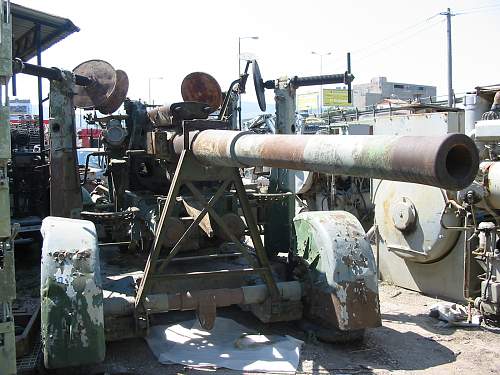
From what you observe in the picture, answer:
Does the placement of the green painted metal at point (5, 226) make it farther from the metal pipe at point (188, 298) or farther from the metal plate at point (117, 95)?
the metal plate at point (117, 95)

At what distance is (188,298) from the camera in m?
5.45

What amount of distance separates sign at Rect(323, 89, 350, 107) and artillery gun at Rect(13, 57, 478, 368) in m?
47.6

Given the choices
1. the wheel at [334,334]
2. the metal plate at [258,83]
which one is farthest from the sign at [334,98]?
the wheel at [334,334]

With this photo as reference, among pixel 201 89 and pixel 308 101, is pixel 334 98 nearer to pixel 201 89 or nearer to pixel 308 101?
pixel 308 101

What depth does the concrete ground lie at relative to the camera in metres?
5.22

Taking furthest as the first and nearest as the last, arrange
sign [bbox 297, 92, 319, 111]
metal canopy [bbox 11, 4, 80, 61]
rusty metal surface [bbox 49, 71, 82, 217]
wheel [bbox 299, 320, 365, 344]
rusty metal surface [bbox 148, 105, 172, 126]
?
sign [bbox 297, 92, 319, 111], metal canopy [bbox 11, 4, 80, 61], rusty metal surface [bbox 148, 105, 172, 126], rusty metal surface [bbox 49, 71, 82, 217], wheel [bbox 299, 320, 365, 344]

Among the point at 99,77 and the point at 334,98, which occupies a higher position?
the point at 334,98

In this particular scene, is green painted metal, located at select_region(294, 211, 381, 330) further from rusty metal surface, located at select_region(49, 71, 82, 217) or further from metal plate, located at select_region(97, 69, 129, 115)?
metal plate, located at select_region(97, 69, 129, 115)

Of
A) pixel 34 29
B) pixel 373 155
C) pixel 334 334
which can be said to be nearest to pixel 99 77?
pixel 34 29

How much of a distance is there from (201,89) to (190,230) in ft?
8.22

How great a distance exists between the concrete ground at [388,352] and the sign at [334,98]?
48223 millimetres

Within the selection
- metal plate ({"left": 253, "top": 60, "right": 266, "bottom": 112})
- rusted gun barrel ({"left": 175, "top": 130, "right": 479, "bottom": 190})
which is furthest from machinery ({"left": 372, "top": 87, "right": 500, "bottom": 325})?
rusted gun barrel ({"left": 175, "top": 130, "right": 479, "bottom": 190})

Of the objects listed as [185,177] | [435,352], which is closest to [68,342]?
[185,177]

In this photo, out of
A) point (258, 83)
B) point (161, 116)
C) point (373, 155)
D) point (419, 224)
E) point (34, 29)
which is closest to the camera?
point (373, 155)
